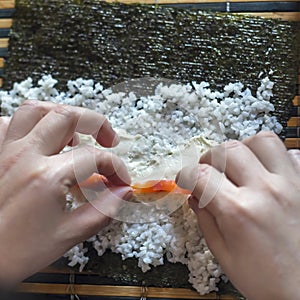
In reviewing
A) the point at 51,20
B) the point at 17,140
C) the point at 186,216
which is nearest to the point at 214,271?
the point at 186,216

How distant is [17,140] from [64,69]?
343mm

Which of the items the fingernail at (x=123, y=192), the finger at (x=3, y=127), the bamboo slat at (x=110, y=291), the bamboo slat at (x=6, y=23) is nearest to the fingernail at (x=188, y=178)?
the fingernail at (x=123, y=192)

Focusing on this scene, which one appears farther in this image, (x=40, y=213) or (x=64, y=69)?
(x=64, y=69)

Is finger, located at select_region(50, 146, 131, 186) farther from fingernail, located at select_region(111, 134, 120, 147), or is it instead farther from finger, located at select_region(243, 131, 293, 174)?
finger, located at select_region(243, 131, 293, 174)

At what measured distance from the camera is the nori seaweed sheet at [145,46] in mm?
1287

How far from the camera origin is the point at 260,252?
951mm

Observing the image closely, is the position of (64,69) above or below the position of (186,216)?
above

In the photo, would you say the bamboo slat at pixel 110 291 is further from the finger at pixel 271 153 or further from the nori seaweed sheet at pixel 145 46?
the finger at pixel 271 153

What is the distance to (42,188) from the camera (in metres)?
1.00

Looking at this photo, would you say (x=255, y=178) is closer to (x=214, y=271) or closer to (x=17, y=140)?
(x=214, y=271)

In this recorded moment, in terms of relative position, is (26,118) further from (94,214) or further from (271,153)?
(271,153)

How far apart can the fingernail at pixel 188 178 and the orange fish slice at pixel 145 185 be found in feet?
0.13

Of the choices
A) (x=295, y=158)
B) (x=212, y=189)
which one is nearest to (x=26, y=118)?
(x=212, y=189)

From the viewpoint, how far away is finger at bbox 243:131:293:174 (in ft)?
3.31
